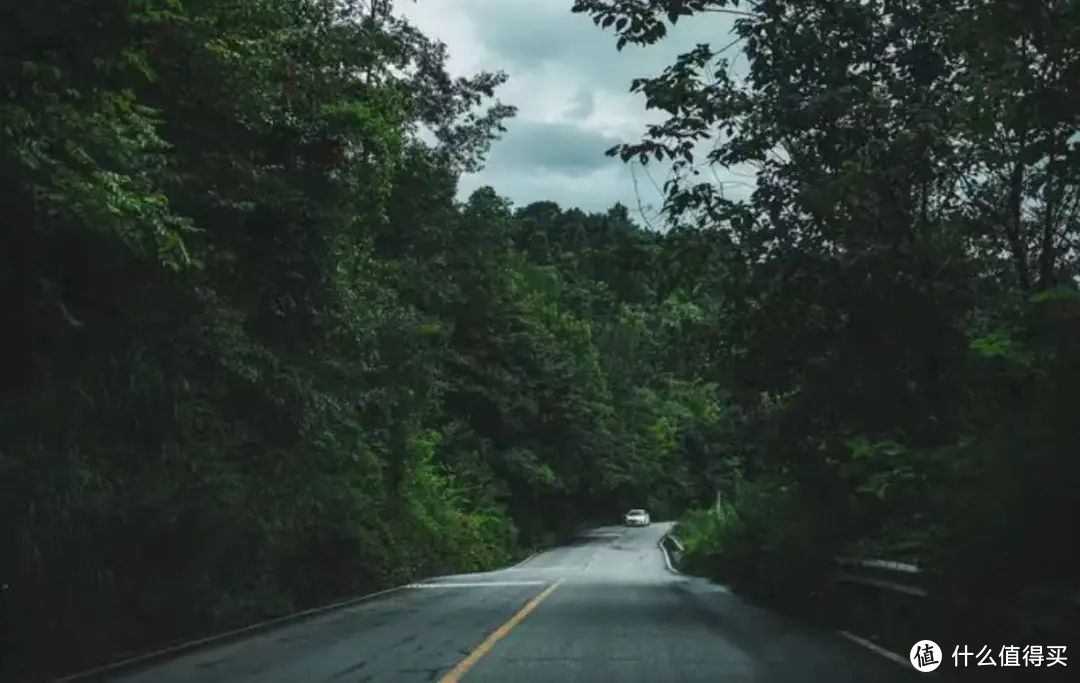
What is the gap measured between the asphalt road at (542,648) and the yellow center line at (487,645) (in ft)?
0.04

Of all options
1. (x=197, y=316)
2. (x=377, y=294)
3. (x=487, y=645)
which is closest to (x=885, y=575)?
(x=487, y=645)

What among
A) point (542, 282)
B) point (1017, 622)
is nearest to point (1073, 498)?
point (1017, 622)

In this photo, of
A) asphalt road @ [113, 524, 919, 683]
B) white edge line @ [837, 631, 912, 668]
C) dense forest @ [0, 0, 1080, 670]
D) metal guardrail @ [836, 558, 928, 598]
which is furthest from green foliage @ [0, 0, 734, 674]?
white edge line @ [837, 631, 912, 668]

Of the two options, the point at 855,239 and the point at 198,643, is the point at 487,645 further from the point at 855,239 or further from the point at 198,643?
the point at 855,239

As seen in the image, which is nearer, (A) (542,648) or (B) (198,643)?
(A) (542,648)

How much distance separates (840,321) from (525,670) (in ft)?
25.9

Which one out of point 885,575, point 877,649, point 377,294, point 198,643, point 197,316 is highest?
point 377,294

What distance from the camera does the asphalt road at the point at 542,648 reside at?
1270cm

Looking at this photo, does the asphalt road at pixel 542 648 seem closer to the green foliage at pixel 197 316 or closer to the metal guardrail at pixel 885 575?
the metal guardrail at pixel 885 575

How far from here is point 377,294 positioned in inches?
1077

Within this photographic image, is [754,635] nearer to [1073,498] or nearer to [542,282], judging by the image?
[1073,498]

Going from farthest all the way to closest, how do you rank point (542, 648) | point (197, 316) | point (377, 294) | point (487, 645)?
point (377, 294) → point (487, 645) → point (542, 648) → point (197, 316)

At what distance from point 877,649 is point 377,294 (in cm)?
1513

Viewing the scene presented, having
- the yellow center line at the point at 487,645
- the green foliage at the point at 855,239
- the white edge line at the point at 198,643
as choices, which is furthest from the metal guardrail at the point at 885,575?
the white edge line at the point at 198,643
